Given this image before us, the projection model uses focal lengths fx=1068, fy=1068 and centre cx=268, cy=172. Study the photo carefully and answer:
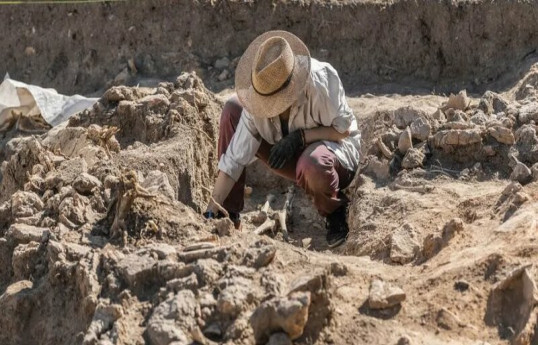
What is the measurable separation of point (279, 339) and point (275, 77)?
2.23 metres

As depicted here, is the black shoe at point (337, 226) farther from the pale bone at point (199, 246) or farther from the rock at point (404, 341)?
the rock at point (404, 341)

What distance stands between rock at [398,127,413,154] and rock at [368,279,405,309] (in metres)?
2.37

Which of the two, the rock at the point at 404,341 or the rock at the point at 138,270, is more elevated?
the rock at the point at 138,270

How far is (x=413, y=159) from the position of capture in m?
6.46

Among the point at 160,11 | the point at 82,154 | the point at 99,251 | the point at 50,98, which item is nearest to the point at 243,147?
the point at 82,154

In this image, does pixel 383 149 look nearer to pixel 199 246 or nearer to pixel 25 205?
pixel 25 205

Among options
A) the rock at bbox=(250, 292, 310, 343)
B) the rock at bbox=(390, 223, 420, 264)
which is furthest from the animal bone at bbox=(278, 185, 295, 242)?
the rock at bbox=(250, 292, 310, 343)

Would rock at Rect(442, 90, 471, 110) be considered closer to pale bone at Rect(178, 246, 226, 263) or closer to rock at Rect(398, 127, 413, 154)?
rock at Rect(398, 127, 413, 154)

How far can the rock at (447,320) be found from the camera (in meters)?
4.17

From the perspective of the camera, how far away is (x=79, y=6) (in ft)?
33.1

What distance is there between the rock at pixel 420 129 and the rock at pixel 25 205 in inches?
92.9

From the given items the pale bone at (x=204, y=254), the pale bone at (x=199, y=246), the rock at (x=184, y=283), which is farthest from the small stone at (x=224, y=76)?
the rock at (x=184, y=283)

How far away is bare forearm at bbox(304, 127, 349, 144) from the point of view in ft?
20.2

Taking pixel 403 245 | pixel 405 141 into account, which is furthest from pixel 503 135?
pixel 403 245
